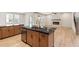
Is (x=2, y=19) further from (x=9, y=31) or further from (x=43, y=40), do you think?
(x=43, y=40)

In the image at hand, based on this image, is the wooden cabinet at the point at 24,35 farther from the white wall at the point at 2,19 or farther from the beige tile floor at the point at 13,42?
the white wall at the point at 2,19

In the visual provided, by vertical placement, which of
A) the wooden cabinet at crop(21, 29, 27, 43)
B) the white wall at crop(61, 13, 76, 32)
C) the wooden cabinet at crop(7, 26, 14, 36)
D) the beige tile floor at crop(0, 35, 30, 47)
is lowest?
the beige tile floor at crop(0, 35, 30, 47)

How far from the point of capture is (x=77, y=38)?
4.88ft

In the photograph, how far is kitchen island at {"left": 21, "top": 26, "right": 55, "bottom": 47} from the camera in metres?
1.50

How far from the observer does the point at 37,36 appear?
1.53 m

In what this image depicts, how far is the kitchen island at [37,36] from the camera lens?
150cm

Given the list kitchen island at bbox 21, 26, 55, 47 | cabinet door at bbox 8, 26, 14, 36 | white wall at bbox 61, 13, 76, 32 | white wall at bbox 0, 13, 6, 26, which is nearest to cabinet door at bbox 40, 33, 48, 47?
kitchen island at bbox 21, 26, 55, 47

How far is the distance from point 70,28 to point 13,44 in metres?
0.81

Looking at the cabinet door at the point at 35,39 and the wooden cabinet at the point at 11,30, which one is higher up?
the wooden cabinet at the point at 11,30

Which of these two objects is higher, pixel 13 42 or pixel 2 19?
pixel 2 19

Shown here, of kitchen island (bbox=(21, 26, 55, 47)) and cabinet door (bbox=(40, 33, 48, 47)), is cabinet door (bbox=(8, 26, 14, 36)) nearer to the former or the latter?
kitchen island (bbox=(21, 26, 55, 47))

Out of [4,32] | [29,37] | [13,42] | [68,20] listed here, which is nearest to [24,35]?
[29,37]

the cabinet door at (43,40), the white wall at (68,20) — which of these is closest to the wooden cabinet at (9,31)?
the cabinet door at (43,40)
